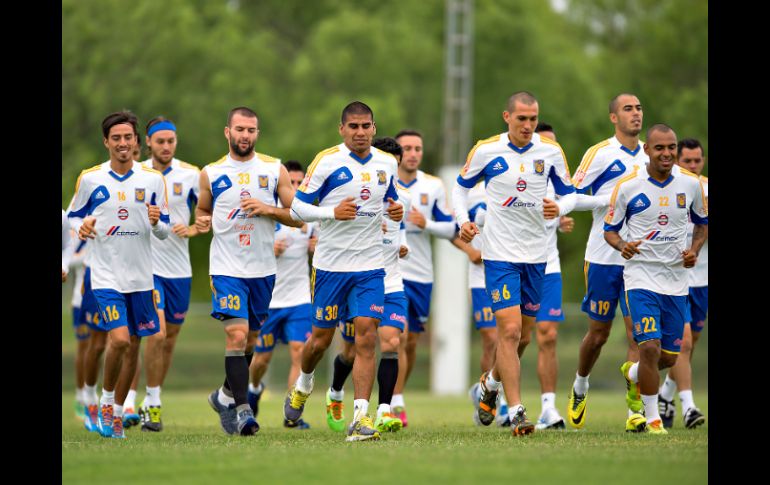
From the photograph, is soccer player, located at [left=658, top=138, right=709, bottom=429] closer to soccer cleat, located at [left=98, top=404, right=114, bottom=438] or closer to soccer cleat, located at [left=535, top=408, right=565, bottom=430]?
soccer cleat, located at [left=535, top=408, right=565, bottom=430]

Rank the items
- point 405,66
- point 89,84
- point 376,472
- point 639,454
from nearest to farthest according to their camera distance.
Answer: point 376,472 < point 639,454 < point 89,84 < point 405,66

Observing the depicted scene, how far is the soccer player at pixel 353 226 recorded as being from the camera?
41.0 feet

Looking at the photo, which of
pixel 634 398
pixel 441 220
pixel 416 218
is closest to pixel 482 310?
pixel 441 220

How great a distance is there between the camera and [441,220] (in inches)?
643

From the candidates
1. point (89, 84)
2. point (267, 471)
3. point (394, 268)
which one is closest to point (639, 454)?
point (267, 471)

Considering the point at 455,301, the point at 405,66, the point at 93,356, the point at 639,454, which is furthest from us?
the point at 405,66

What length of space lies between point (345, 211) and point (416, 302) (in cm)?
415

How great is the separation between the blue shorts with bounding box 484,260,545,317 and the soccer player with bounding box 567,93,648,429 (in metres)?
1.18

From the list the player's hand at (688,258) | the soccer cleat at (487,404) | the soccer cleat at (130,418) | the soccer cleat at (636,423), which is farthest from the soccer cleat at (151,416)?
the player's hand at (688,258)

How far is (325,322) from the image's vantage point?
511 inches

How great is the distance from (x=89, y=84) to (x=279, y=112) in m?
7.64

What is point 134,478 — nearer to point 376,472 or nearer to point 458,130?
point 376,472

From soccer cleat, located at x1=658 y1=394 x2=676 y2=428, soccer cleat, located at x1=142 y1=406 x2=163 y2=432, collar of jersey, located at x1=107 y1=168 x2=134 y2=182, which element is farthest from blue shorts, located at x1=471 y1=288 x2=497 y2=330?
collar of jersey, located at x1=107 y1=168 x2=134 y2=182

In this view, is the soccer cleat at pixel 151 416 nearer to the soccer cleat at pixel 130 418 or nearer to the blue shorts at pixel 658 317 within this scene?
the soccer cleat at pixel 130 418
